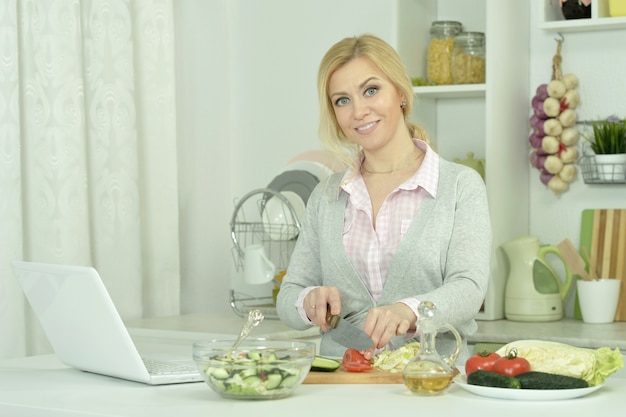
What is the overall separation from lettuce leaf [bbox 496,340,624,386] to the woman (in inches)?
15.5

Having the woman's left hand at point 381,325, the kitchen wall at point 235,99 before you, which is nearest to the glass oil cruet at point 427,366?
the woman's left hand at point 381,325

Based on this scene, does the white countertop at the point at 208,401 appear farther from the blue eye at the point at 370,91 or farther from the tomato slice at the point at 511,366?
the blue eye at the point at 370,91

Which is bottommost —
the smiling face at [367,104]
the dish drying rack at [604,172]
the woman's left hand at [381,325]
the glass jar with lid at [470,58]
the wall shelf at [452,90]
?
the woman's left hand at [381,325]

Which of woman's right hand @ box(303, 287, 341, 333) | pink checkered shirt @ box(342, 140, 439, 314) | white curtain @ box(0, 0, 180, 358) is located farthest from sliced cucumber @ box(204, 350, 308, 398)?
white curtain @ box(0, 0, 180, 358)

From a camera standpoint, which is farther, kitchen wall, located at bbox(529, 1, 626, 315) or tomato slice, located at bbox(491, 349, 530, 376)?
kitchen wall, located at bbox(529, 1, 626, 315)

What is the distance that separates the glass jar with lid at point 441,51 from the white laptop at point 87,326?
1.42 metres

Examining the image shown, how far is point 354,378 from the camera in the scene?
62.4 inches

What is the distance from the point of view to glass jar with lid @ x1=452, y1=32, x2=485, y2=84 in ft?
9.33

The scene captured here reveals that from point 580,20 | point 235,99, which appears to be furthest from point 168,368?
point 235,99

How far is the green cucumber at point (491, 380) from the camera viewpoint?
141 centimetres

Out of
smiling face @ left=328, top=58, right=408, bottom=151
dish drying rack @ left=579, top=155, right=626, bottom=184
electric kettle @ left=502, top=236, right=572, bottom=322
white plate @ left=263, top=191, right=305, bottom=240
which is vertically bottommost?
electric kettle @ left=502, top=236, right=572, bottom=322

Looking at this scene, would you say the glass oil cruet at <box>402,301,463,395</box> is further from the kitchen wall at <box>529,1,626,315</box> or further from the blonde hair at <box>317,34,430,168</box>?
the kitchen wall at <box>529,1,626,315</box>

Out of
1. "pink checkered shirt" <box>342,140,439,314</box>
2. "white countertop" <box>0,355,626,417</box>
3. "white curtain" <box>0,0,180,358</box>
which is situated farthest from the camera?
"white curtain" <box>0,0,180,358</box>

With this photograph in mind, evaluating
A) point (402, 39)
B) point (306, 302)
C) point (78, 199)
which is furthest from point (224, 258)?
point (306, 302)
